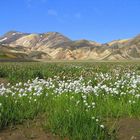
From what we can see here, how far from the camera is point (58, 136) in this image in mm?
9195

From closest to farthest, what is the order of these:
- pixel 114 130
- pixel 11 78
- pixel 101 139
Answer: pixel 101 139
pixel 114 130
pixel 11 78

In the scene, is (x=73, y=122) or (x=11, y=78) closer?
(x=73, y=122)

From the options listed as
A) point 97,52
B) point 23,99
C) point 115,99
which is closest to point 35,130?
point 23,99

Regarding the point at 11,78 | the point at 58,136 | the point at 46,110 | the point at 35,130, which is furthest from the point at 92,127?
the point at 11,78

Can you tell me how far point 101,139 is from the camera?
859 centimetres

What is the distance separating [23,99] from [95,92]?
6.31 ft

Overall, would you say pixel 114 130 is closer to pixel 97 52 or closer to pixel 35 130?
pixel 35 130

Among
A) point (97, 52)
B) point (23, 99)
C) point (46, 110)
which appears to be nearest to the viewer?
point (46, 110)

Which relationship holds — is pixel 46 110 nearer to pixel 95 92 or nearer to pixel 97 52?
pixel 95 92

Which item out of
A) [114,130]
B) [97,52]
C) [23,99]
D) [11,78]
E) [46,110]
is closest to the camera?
[114,130]

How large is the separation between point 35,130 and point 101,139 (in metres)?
1.64

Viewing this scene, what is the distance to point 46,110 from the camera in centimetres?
1112

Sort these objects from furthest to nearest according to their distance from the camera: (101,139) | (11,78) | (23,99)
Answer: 1. (11,78)
2. (23,99)
3. (101,139)

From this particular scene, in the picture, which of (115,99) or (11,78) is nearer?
(115,99)
